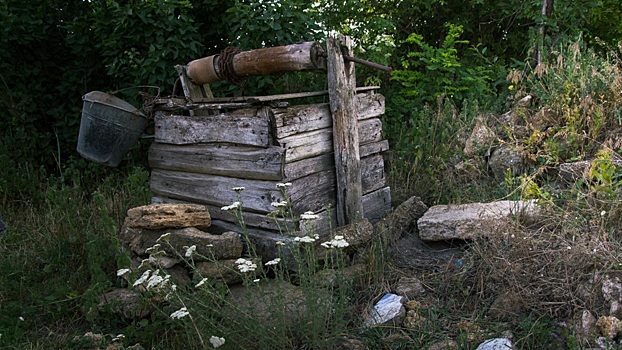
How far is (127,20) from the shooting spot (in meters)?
6.11

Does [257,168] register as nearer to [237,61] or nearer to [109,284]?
[237,61]

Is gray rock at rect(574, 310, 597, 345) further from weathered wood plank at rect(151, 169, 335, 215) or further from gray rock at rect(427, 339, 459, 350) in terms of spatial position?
weathered wood plank at rect(151, 169, 335, 215)

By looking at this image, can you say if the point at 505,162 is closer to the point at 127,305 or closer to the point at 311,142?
the point at 311,142

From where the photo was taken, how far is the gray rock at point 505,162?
5.12 m

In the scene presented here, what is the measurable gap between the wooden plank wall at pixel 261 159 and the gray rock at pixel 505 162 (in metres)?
0.98

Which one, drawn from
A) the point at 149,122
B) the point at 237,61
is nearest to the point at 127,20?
the point at 149,122

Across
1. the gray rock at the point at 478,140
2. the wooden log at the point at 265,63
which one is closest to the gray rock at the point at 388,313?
the wooden log at the point at 265,63

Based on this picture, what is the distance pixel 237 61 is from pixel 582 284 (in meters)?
2.93

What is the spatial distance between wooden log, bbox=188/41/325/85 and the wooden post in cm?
Result: 13

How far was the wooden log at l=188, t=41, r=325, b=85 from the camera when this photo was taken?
14.1ft

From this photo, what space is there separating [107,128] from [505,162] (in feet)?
11.1

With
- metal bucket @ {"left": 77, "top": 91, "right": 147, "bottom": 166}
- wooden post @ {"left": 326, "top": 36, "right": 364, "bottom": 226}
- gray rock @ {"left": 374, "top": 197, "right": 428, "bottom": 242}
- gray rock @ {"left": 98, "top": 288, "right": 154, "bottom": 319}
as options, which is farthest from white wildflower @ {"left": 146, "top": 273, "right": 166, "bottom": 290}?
metal bucket @ {"left": 77, "top": 91, "right": 147, "bottom": 166}

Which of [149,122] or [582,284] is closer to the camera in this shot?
[582,284]

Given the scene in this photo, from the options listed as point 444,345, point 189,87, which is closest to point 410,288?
point 444,345
